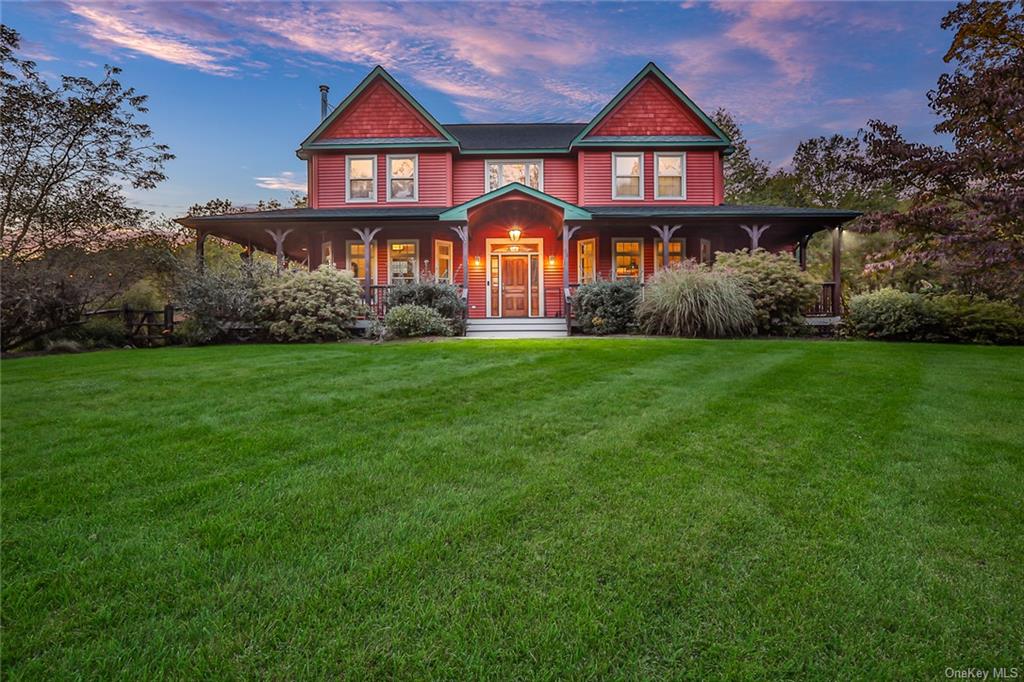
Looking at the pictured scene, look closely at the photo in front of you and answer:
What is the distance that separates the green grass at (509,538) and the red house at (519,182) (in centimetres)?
1244

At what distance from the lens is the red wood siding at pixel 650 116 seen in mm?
16719

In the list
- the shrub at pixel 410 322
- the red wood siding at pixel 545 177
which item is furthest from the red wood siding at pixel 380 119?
the shrub at pixel 410 322

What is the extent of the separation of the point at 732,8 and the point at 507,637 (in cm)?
1798

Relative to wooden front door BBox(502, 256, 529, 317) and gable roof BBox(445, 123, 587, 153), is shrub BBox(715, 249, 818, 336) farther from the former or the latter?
gable roof BBox(445, 123, 587, 153)

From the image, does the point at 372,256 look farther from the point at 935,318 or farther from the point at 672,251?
the point at 935,318

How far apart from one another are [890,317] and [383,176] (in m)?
15.9

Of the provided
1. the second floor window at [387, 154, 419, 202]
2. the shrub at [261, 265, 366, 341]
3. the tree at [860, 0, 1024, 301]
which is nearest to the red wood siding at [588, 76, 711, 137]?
the second floor window at [387, 154, 419, 202]

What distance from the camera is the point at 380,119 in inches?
666

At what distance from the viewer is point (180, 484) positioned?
9.05 ft

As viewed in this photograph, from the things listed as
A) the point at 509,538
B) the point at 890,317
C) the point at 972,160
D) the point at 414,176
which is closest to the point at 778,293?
the point at 890,317

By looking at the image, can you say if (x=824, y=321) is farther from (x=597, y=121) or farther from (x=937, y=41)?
(x=937, y=41)

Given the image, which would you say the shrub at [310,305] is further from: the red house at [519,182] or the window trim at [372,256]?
the red house at [519,182]

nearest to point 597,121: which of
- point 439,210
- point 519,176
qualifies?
point 519,176

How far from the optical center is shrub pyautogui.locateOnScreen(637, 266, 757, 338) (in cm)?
1138
